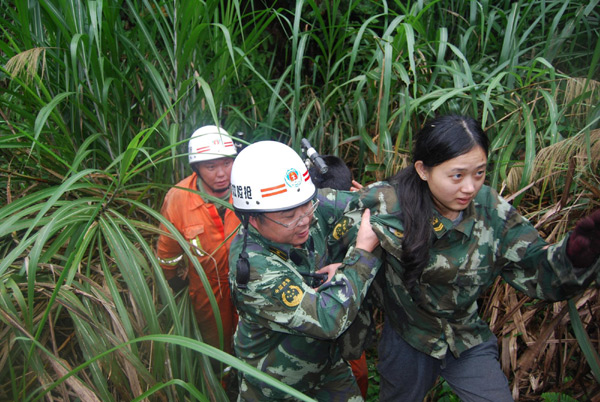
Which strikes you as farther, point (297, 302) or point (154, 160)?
point (154, 160)

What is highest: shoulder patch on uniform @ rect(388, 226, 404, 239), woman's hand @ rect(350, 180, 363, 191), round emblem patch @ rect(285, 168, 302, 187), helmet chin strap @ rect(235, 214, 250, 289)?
round emblem patch @ rect(285, 168, 302, 187)

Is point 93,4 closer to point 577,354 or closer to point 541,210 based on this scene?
point 541,210

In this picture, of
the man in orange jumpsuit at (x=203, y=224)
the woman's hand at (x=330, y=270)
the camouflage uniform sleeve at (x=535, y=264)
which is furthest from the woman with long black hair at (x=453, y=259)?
the man in orange jumpsuit at (x=203, y=224)

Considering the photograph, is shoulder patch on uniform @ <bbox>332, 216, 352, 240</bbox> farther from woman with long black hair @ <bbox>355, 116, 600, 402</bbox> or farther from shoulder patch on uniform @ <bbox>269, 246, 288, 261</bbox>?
shoulder patch on uniform @ <bbox>269, 246, 288, 261</bbox>

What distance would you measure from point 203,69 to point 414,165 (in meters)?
1.53

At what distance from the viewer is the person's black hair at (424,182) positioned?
164 cm

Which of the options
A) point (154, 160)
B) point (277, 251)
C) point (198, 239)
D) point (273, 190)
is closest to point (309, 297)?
point (277, 251)

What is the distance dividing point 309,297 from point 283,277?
11 cm

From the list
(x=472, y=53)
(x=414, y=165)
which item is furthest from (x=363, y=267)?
(x=472, y=53)

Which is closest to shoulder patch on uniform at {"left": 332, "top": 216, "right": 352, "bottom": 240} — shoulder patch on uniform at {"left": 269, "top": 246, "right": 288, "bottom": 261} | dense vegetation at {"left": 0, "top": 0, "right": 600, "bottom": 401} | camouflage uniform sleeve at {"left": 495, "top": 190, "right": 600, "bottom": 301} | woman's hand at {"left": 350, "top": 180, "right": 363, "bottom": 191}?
shoulder patch on uniform at {"left": 269, "top": 246, "right": 288, "bottom": 261}

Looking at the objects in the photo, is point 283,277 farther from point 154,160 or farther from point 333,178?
point 154,160

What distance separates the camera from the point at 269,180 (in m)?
1.67

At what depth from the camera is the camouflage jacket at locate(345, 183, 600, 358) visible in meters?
1.70

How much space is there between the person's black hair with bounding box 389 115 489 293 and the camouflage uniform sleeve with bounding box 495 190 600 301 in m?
0.28
